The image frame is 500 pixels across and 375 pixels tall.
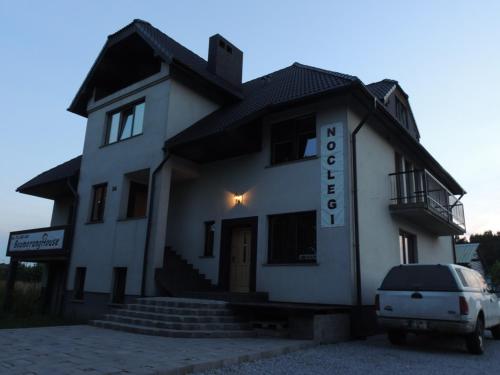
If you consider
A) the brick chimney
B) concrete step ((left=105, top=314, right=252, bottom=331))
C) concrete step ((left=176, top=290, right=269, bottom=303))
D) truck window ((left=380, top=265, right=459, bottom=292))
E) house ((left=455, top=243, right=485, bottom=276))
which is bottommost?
concrete step ((left=105, top=314, right=252, bottom=331))

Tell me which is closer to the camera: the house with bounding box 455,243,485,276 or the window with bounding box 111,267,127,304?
the window with bounding box 111,267,127,304

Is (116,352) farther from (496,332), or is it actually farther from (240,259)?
(496,332)

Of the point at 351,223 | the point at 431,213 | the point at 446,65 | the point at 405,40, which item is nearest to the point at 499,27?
the point at 405,40

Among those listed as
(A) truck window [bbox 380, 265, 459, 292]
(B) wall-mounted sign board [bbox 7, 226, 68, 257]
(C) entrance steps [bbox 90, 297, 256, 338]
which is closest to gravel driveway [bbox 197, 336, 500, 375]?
(A) truck window [bbox 380, 265, 459, 292]

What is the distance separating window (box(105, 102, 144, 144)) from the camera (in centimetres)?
1420

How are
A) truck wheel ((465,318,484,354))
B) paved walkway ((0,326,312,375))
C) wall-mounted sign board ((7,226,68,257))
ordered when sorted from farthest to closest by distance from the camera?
wall-mounted sign board ((7,226,68,257)) → truck wheel ((465,318,484,354)) → paved walkway ((0,326,312,375))

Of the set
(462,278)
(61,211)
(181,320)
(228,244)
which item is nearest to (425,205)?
(462,278)

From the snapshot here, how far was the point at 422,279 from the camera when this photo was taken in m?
7.94

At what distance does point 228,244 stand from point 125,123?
6.35 meters

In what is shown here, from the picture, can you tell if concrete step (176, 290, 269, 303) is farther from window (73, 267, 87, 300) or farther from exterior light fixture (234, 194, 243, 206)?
window (73, 267, 87, 300)

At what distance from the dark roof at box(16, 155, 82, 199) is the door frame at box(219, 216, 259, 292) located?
7.52 metres

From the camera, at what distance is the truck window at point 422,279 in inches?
299

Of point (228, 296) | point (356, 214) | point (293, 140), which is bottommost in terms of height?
point (228, 296)

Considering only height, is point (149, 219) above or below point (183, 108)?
below
